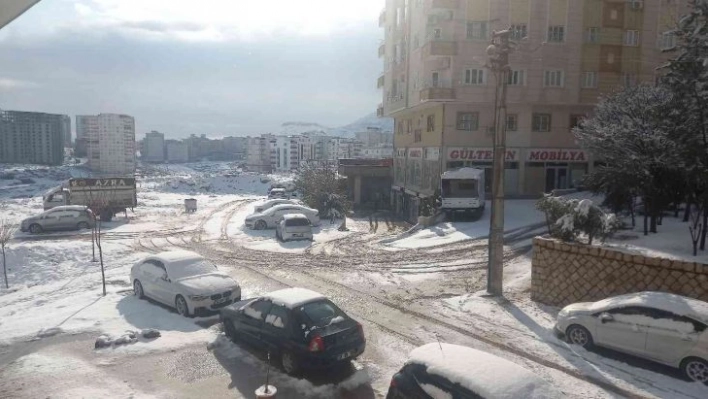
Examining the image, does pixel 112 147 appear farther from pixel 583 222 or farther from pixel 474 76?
pixel 583 222

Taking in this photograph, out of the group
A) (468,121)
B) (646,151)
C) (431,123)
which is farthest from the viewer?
(431,123)

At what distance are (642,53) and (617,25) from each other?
2996mm

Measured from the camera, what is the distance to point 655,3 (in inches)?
1507

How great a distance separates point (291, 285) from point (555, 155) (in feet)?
93.2

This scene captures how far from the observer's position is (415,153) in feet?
148

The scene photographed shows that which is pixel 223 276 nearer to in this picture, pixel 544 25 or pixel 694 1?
pixel 694 1

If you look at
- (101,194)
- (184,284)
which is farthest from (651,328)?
(101,194)

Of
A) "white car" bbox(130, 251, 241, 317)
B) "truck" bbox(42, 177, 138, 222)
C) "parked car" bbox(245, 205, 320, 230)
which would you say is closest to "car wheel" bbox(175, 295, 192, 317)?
"white car" bbox(130, 251, 241, 317)

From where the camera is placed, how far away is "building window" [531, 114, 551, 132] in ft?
125

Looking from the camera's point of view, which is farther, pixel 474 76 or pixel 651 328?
pixel 474 76

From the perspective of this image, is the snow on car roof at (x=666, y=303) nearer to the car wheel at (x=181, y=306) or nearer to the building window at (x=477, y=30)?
the car wheel at (x=181, y=306)

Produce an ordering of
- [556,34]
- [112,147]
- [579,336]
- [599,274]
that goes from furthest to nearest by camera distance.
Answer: [112,147] → [556,34] → [599,274] → [579,336]

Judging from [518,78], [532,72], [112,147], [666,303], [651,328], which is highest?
[532,72]

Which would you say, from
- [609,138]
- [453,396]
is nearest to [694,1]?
[609,138]
